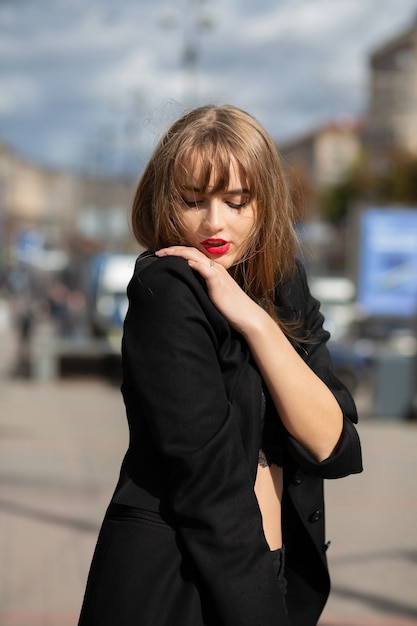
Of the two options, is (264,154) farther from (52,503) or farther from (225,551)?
(52,503)

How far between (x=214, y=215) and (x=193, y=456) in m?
0.43

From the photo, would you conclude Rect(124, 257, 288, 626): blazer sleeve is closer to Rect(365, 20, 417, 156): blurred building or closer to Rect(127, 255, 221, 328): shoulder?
Rect(127, 255, 221, 328): shoulder

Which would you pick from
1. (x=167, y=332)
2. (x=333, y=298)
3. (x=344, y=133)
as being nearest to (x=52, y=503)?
(x=167, y=332)

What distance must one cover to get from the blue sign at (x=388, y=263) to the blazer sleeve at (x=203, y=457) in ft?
62.9

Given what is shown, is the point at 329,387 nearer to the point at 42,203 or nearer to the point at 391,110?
the point at 391,110

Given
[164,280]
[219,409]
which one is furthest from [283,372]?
[164,280]

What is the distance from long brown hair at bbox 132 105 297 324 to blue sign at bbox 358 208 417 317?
18917 mm

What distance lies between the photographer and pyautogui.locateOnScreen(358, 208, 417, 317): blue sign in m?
20.7

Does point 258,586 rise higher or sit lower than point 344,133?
lower

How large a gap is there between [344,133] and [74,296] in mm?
84151

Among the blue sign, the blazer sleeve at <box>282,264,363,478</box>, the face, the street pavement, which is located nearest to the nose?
the face

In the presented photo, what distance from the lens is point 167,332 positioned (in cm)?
175

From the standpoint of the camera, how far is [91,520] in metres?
7.64

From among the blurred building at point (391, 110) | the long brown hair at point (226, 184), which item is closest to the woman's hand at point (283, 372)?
the long brown hair at point (226, 184)
